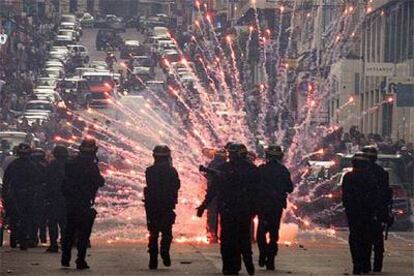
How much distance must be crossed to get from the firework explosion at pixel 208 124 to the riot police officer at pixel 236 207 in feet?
25.9

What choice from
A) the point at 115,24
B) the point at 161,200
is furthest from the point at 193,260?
the point at 115,24

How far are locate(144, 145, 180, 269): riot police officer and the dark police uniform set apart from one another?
3.56 ft

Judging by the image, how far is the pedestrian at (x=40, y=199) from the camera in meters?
26.0

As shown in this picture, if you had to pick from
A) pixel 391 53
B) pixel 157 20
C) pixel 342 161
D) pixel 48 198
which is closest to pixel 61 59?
pixel 157 20

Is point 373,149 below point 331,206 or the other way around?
the other way around

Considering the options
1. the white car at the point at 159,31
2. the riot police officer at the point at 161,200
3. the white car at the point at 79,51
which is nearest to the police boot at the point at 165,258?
the riot police officer at the point at 161,200

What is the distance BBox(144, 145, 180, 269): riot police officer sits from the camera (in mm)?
21891

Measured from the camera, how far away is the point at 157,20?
118688mm

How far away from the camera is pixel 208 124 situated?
46.3m

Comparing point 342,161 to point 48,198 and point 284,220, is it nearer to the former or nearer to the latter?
point 284,220

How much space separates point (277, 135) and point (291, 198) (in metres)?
11.6

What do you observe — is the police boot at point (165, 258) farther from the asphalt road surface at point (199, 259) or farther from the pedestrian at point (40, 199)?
the pedestrian at point (40, 199)

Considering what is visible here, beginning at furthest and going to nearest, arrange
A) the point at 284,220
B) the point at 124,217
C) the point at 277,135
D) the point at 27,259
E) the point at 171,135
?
the point at 171,135 < the point at 277,135 < the point at 124,217 < the point at 284,220 < the point at 27,259

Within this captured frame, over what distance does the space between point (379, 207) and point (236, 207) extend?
69.2 inches
